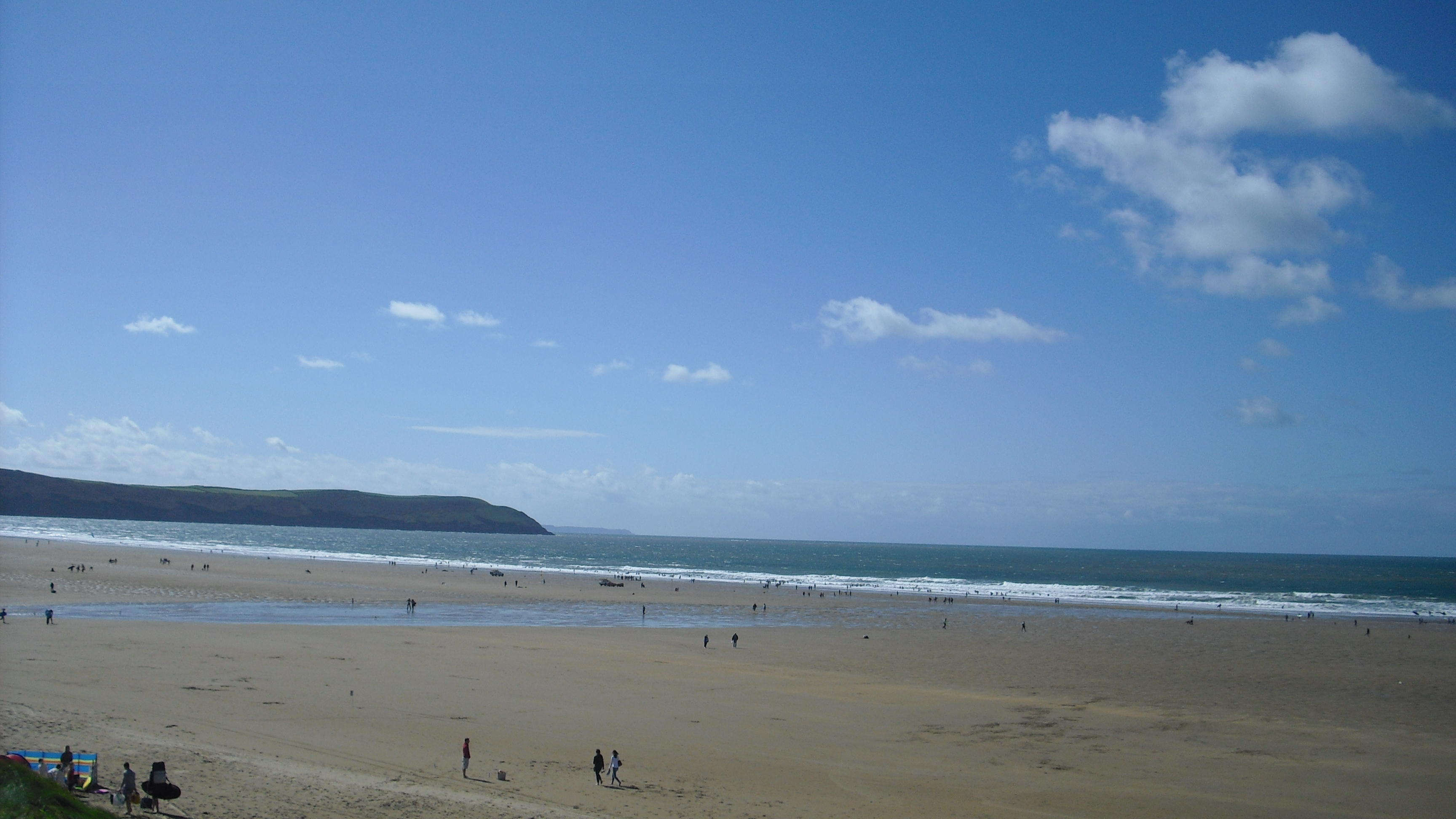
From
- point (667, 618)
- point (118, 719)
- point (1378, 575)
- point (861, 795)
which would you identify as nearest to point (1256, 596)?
point (667, 618)

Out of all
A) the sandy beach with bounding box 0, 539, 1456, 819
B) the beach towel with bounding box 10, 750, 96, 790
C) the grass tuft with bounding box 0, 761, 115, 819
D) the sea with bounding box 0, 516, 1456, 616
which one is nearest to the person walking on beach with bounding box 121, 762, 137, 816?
the sandy beach with bounding box 0, 539, 1456, 819

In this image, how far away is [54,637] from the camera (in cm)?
2994

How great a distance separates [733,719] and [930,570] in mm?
99625

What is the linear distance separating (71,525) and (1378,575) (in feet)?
776

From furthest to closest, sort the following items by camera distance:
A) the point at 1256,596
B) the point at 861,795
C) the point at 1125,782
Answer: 1. the point at 1256,596
2. the point at 1125,782
3. the point at 861,795

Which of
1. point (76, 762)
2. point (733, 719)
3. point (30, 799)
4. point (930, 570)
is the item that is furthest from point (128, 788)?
point (930, 570)

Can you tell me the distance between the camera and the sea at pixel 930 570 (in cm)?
7294

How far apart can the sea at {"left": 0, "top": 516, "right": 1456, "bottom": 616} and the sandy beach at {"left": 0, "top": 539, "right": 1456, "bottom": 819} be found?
106 ft

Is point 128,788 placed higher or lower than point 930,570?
higher

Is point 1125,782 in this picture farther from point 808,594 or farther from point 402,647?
point 808,594

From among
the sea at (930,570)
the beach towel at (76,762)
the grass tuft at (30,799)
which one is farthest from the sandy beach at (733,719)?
the sea at (930,570)

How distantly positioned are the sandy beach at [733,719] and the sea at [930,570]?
3239cm

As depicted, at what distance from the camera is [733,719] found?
2291 centimetres

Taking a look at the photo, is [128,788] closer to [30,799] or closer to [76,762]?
[76,762]
